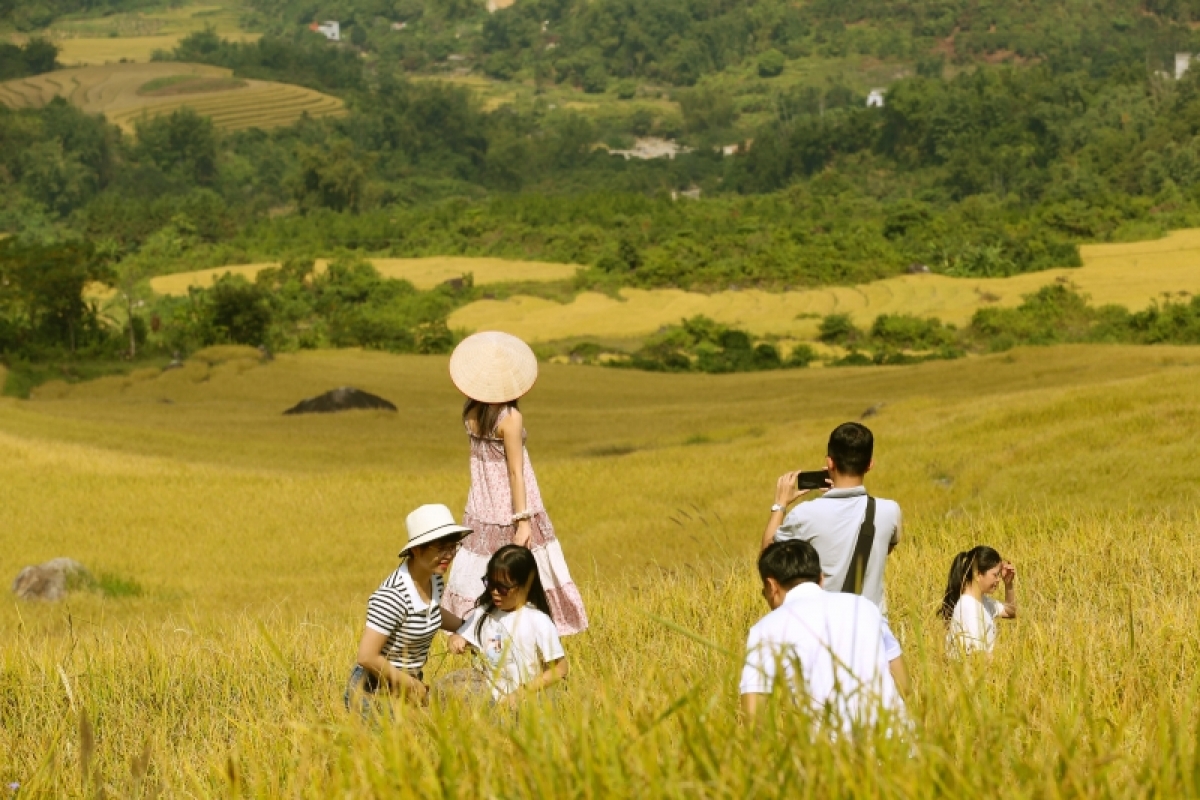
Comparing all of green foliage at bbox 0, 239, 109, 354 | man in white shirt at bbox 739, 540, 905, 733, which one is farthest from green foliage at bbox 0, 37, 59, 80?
man in white shirt at bbox 739, 540, 905, 733

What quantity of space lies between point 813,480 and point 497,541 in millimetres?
1315

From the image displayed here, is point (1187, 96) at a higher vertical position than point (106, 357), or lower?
higher

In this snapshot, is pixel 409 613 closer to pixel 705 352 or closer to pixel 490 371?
pixel 490 371

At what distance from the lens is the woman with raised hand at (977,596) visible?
5850 mm

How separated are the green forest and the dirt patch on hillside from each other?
6.49 metres

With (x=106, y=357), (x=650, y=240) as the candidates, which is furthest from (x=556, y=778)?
(x=650, y=240)

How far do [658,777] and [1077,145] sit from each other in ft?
361

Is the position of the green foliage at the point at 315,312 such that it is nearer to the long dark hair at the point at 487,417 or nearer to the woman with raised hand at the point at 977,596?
the long dark hair at the point at 487,417

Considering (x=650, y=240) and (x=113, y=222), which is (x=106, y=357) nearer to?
(x=650, y=240)

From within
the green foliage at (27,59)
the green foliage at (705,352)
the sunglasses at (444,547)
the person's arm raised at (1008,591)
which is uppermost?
the green foliage at (27,59)

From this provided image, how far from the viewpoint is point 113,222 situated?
9331 centimetres

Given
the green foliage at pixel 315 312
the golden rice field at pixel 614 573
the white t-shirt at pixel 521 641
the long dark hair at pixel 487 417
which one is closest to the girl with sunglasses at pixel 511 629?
the white t-shirt at pixel 521 641

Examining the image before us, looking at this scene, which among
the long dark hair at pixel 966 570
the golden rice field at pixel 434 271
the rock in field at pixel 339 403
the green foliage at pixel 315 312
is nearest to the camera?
the long dark hair at pixel 966 570

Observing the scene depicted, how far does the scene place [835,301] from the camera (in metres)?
62.2
